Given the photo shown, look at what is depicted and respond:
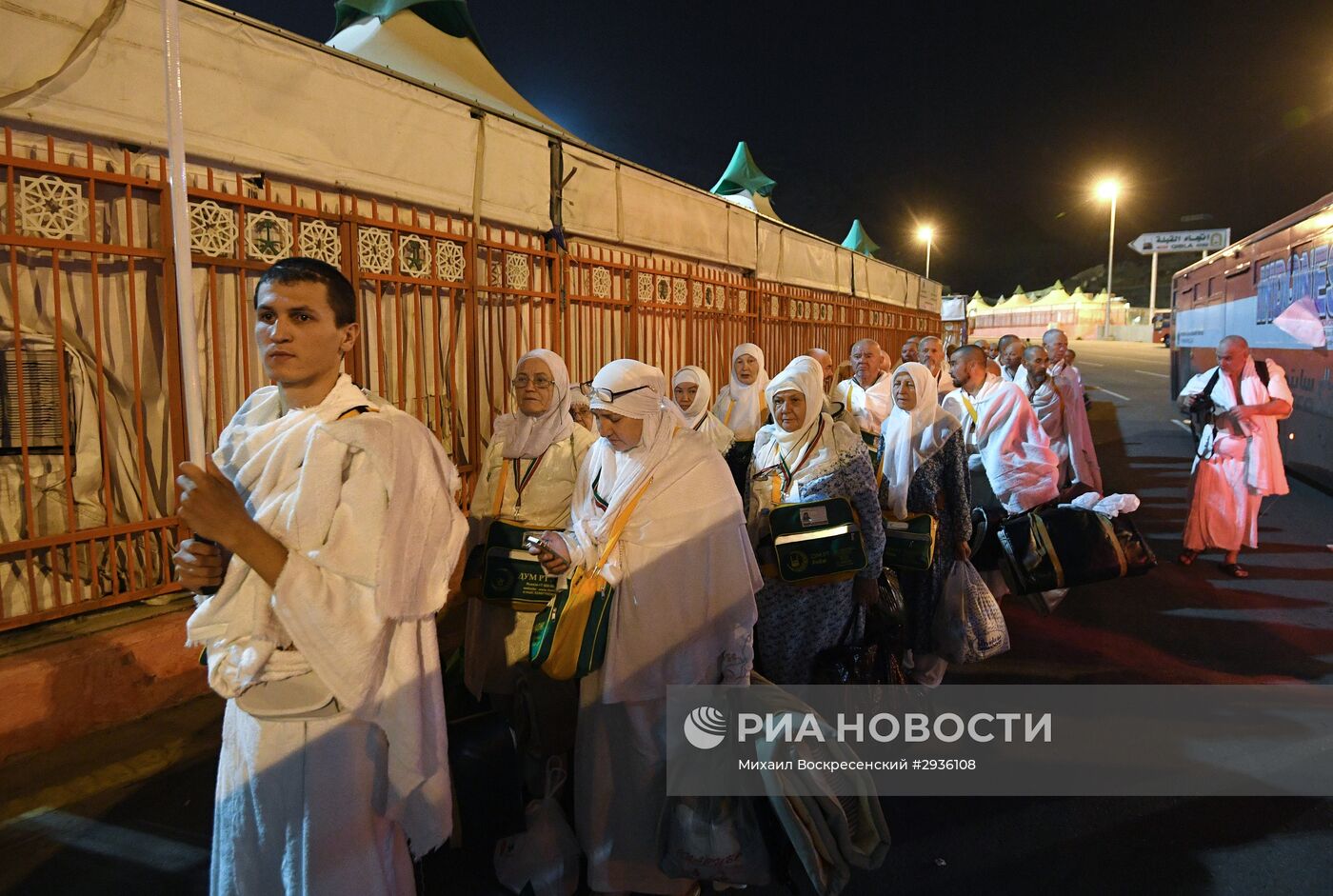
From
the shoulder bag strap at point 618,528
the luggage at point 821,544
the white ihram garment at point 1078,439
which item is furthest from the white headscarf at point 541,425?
the white ihram garment at point 1078,439

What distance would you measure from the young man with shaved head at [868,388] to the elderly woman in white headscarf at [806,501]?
2.52m

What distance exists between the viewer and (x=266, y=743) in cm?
162

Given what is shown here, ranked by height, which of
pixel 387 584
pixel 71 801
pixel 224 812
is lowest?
pixel 71 801

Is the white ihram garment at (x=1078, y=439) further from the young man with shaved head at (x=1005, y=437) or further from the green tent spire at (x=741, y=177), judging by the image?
the green tent spire at (x=741, y=177)

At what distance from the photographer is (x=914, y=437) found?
3.88 meters

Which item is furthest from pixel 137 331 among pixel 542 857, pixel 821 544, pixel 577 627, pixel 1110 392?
pixel 1110 392

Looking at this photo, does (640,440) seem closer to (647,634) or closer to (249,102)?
(647,634)

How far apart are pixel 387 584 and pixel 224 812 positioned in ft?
2.38

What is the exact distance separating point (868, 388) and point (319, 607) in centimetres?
518

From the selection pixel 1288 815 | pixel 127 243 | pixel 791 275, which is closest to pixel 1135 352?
pixel 791 275

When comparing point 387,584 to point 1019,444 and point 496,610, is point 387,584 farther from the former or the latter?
point 1019,444

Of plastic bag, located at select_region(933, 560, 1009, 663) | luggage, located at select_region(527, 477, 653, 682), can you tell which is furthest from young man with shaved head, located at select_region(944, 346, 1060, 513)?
luggage, located at select_region(527, 477, 653, 682)

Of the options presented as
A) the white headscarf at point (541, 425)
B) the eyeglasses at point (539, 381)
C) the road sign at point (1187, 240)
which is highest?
the road sign at point (1187, 240)

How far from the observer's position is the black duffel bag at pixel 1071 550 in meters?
3.77
